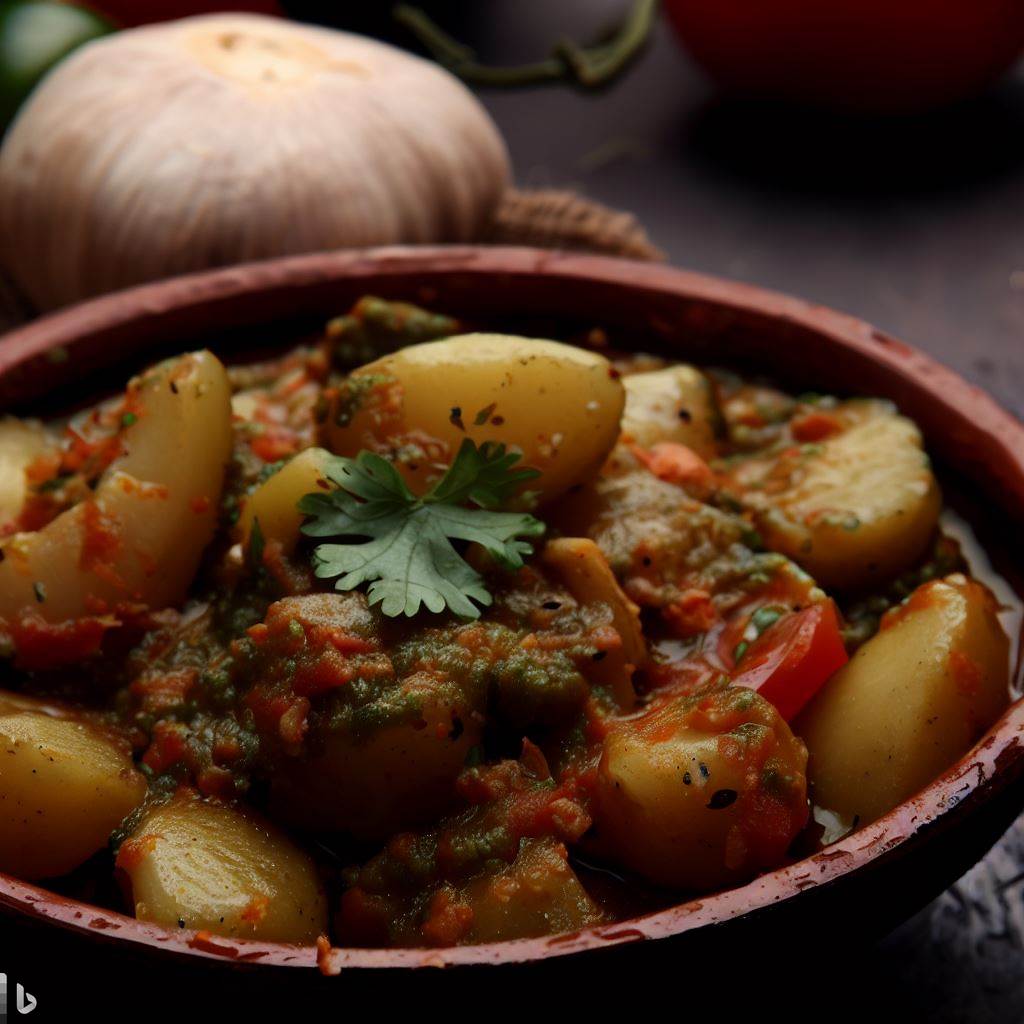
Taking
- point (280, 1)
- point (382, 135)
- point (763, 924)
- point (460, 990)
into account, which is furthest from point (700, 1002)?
point (280, 1)

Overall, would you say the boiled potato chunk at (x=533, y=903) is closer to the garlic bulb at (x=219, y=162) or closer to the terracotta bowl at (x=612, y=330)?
the terracotta bowl at (x=612, y=330)

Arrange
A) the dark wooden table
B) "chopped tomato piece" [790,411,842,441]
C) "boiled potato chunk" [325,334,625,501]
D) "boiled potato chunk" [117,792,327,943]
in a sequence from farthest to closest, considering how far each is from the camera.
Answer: the dark wooden table, "chopped tomato piece" [790,411,842,441], "boiled potato chunk" [325,334,625,501], "boiled potato chunk" [117,792,327,943]

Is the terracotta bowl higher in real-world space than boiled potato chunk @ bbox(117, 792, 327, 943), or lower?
higher

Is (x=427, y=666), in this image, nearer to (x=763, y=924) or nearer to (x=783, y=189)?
(x=763, y=924)

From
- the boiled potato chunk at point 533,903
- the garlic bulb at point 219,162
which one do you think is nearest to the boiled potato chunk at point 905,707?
the boiled potato chunk at point 533,903

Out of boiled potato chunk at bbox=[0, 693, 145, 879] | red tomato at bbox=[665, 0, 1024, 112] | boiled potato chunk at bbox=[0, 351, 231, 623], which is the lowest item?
boiled potato chunk at bbox=[0, 693, 145, 879]

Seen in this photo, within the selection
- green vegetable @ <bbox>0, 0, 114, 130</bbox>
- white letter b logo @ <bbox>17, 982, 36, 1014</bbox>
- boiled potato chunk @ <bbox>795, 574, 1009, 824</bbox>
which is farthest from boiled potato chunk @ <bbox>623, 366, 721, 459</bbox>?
green vegetable @ <bbox>0, 0, 114, 130</bbox>

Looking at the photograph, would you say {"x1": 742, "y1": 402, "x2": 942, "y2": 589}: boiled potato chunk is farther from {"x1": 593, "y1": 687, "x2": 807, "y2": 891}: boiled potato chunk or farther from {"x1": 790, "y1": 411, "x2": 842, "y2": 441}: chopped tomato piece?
{"x1": 593, "y1": 687, "x2": 807, "y2": 891}: boiled potato chunk
